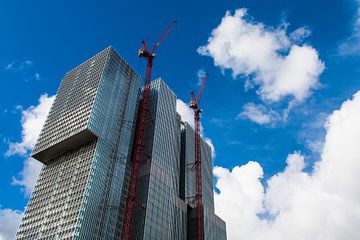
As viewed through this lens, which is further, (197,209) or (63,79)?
(63,79)

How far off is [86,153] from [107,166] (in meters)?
10.2

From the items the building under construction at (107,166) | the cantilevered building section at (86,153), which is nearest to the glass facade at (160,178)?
the building under construction at (107,166)

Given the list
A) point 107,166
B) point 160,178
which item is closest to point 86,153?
point 107,166

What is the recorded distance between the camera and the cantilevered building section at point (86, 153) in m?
135

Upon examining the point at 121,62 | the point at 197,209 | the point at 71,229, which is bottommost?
the point at 71,229

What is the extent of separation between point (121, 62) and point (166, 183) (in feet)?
207

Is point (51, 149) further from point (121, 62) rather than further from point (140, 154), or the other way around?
point (121, 62)

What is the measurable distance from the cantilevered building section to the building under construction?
38 centimetres

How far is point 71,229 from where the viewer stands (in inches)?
4993

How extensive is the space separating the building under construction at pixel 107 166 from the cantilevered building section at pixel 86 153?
38 cm

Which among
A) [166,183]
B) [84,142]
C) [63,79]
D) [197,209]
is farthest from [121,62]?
[197,209]

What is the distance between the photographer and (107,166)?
149 meters

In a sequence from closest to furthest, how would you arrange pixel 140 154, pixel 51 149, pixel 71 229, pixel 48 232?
1. pixel 71 229
2. pixel 48 232
3. pixel 140 154
4. pixel 51 149

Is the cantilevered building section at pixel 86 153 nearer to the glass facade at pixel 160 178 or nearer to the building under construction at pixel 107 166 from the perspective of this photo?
the building under construction at pixel 107 166
